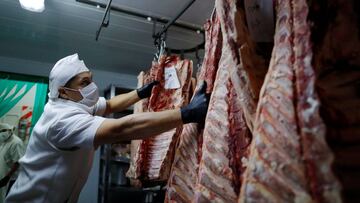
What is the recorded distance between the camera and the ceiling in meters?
2.90

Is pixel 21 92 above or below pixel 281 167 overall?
above

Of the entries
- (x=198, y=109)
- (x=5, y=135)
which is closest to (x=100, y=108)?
(x=198, y=109)

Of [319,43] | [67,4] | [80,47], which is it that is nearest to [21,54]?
[80,47]

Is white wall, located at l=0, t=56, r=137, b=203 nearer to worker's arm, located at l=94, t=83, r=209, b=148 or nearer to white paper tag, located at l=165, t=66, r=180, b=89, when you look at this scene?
white paper tag, located at l=165, t=66, r=180, b=89

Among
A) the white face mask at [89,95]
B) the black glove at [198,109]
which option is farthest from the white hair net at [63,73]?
the black glove at [198,109]

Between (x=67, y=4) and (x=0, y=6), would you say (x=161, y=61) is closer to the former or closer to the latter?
(x=67, y=4)

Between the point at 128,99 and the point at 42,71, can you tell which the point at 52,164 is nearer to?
the point at 128,99

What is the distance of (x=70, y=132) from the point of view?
163 cm

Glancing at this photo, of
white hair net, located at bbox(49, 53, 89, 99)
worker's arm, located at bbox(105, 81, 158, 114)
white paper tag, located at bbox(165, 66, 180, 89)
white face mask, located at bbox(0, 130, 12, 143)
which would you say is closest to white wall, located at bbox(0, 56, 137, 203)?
white face mask, located at bbox(0, 130, 12, 143)

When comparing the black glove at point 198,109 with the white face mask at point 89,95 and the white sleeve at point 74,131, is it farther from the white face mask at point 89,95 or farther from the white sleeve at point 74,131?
the white face mask at point 89,95

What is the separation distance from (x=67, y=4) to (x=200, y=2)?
4.37 ft

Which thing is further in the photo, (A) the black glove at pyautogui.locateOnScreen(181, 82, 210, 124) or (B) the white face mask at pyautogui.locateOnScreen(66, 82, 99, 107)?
(B) the white face mask at pyautogui.locateOnScreen(66, 82, 99, 107)

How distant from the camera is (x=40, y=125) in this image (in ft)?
6.57

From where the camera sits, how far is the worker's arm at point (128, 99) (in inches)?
90.0
